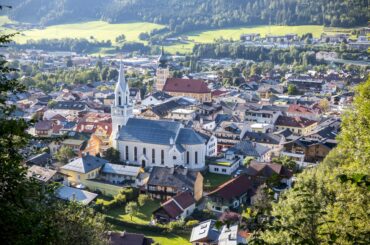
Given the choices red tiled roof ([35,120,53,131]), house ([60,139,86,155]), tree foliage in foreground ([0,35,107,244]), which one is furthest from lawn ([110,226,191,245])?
red tiled roof ([35,120,53,131])

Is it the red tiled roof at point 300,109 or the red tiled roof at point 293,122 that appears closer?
the red tiled roof at point 293,122

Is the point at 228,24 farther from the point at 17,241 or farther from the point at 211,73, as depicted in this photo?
the point at 17,241

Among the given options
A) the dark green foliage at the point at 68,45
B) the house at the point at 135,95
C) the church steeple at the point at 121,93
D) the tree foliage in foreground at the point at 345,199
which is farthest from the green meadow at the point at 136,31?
the tree foliage in foreground at the point at 345,199

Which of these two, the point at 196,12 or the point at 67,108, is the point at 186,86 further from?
the point at 196,12

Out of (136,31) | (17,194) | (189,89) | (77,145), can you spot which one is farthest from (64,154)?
(136,31)

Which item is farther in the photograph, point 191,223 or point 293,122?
point 293,122

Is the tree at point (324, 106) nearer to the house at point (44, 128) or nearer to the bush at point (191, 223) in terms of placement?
the house at point (44, 128)

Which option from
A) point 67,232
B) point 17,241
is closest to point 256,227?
point 17,241
